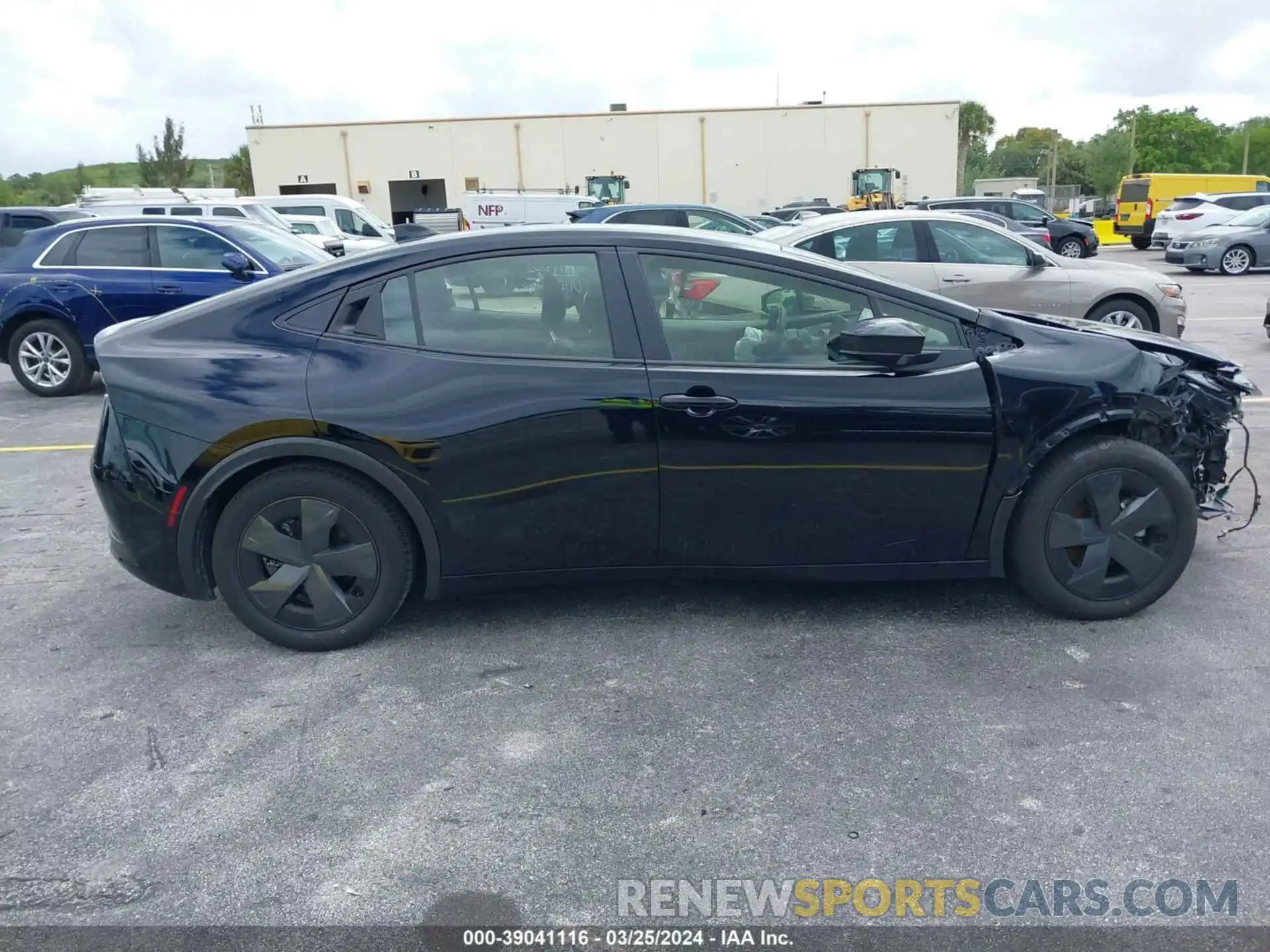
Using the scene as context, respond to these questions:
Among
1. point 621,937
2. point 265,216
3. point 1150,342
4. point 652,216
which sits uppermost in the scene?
point 265,216

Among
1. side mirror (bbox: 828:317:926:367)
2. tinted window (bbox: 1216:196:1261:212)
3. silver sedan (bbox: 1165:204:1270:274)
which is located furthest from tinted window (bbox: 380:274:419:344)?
tinted window (bbox: 1216:196:1261:212)

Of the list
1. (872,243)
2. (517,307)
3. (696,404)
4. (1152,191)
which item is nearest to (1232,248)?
(1152,191)

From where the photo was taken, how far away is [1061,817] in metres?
2.84

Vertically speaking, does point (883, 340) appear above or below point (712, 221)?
below

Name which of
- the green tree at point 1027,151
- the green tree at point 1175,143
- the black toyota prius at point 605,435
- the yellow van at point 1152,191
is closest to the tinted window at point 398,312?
the black toyota prius at point 605,435

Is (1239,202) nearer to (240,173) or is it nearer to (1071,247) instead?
Answer: (1071,247)

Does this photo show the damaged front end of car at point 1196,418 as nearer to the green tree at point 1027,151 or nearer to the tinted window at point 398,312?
the tinted window at point 398,312

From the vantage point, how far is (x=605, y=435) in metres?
3.75

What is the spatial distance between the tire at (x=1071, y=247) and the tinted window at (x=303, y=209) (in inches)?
719

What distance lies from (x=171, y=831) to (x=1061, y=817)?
8.09 ft

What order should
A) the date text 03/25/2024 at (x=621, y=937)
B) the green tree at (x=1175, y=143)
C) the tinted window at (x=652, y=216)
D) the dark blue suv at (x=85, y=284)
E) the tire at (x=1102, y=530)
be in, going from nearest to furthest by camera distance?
the date text 03/25/2024 at (x=621, y=937) → the tire at (x=1102, y=530) → the dark blue suv at (x=85, y=284) → the tinted window at (x=652, y=216) → the green tree at (x=1175, y=143)

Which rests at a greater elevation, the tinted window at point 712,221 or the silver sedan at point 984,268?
the tinted window at point 712,221

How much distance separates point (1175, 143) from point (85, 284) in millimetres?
99278

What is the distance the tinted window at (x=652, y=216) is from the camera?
16500 mm
